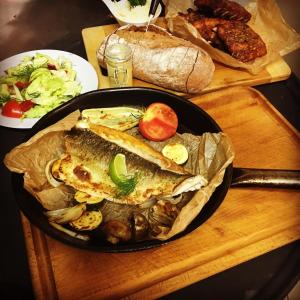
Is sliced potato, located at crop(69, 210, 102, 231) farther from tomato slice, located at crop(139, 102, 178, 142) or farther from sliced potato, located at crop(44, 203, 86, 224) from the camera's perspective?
tomato slice, located at crop(139, 102, 178, 142)

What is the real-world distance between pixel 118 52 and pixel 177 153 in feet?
2.19

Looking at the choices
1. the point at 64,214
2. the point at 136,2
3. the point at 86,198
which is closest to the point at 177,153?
the point at 86,198

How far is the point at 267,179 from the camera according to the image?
1226 mm

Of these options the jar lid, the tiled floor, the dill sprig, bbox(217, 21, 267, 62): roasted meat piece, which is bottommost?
the tiled floor

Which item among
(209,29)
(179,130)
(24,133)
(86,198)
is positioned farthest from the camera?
(209,29)

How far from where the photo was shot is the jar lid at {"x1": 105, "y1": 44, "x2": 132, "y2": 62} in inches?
64.9

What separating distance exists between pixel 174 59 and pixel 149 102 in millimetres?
371

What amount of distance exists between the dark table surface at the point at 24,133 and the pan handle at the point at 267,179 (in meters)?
0.22

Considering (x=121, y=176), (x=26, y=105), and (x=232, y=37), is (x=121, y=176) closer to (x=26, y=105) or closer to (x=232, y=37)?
(x=26, y=105)

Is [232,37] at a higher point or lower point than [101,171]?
higher

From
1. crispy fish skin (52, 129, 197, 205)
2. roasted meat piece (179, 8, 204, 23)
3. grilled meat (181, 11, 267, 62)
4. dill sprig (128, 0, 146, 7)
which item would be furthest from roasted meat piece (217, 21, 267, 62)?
crispy fish skin (52, 129, 197, 205)

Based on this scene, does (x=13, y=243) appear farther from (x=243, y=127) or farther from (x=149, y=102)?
(x=243, y=127)

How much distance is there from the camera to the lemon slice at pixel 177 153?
1.34m

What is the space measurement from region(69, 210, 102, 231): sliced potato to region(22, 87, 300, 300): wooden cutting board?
8cm
